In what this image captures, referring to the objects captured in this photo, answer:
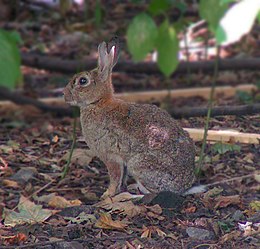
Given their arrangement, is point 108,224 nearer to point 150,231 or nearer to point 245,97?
point 150,231

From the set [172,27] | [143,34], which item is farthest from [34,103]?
[143,34]

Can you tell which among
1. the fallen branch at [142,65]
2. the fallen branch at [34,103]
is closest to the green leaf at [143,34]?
the fallen branch at [34,103]

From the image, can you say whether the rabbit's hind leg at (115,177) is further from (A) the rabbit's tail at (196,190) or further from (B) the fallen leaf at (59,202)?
(A) the rabbit's tail at (196,190)

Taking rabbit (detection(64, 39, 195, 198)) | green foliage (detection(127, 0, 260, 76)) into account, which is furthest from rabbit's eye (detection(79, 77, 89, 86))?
green foliage (detection(127, 0, 260, 76))

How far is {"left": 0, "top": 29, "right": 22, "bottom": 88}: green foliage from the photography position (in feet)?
6.77

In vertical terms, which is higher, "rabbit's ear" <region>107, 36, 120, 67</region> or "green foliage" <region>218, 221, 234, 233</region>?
"rabbit's ear" <region>107, 36, 120, 67</region>

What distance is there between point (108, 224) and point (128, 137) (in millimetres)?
776

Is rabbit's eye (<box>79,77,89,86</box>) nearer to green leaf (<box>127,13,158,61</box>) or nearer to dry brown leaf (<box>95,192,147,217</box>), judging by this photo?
dry brown leaf (<box>95,192,147,217</box>)

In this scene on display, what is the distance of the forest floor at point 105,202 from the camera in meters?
4.04

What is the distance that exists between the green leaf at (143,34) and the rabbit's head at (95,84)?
3.87 ft

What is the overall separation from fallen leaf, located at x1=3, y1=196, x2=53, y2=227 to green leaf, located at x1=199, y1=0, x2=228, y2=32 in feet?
7.53

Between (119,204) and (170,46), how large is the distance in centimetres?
100

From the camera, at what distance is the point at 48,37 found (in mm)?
10867

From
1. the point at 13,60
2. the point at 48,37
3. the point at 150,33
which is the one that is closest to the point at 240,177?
the point at 150,33
